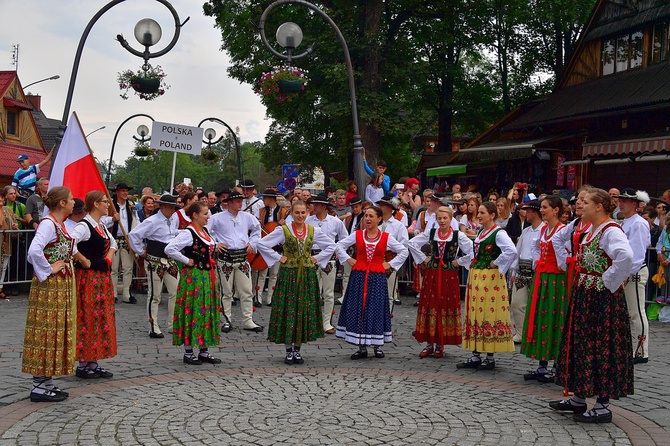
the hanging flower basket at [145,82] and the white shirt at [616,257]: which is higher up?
the hanging flower basket at [145,82]

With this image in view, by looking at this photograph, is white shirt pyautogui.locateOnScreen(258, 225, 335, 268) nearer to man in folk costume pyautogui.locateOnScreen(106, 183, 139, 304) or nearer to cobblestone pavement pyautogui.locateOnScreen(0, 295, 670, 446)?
cobblestone pavement pyautogui.locateOnScreen(0, 295, 670, 446)

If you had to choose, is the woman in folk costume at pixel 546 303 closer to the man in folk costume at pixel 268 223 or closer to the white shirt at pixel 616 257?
the white shirt at pixel 616 257

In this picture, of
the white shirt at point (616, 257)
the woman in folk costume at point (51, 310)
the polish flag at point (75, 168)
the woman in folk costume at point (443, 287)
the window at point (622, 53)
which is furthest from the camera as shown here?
the window at point (622, 53)

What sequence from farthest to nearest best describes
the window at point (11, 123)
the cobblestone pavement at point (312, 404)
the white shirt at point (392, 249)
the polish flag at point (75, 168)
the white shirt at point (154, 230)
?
the window at point (11, 123)
the white shirt at point (154, 230)
the white shirt at point (392, 249)
the polish flag at point (75, 168)
the cobblestone pavement at point (312, 404)

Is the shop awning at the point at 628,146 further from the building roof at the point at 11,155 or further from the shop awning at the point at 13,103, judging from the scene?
the shop awning at the point at 13,103

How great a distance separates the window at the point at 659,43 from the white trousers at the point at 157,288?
723 inches

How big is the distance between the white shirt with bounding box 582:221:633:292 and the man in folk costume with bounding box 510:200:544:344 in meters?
2.14

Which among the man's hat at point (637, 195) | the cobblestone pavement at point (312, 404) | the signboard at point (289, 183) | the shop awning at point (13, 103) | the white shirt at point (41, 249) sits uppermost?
the shop awning at point (13, 103)

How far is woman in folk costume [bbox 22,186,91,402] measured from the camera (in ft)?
Result: 24.1

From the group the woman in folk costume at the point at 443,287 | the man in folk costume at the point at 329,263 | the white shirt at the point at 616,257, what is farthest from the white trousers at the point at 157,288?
the white shirt at the point at 616,257

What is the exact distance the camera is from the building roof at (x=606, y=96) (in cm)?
2209

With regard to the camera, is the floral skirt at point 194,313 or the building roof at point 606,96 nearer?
the floral skirt at point 194,313

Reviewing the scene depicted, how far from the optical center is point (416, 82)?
27.4 meters

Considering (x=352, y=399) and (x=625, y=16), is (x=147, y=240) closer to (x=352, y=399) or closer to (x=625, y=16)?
(x=352, y=399)
